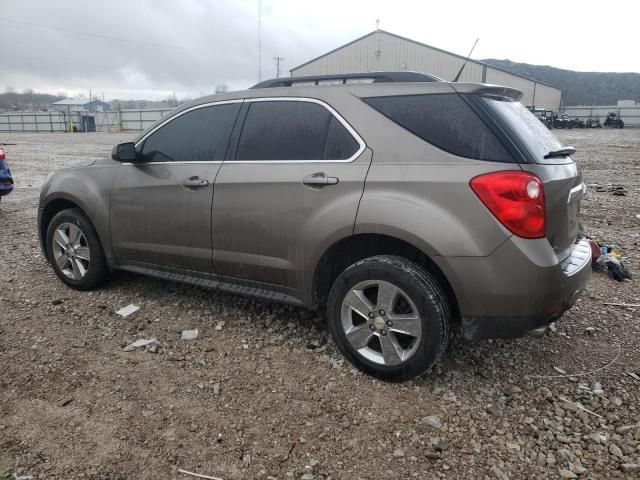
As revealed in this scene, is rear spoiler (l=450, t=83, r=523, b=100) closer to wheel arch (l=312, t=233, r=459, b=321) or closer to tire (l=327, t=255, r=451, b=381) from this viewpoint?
wheel arch (l=312, t=233, r=459, b=321)

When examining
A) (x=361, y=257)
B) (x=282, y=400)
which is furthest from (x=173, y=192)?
(x=282, y=400)

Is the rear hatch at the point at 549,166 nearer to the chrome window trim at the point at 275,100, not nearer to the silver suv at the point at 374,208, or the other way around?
the silver suv at the point at 374,208

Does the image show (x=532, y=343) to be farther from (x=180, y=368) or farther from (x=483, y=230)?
(x=180, y=368)

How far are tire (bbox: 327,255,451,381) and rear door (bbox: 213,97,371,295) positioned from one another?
0.29m

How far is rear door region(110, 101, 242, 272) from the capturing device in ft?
12.0

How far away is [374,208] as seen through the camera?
2910mm

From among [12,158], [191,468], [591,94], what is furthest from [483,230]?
[591,94]

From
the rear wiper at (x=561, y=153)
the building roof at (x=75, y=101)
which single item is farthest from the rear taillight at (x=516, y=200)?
the building roof at (x=75, y=101)

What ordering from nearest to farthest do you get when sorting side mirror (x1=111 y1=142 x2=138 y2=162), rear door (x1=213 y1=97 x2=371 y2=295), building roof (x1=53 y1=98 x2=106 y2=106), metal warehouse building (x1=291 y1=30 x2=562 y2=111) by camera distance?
1. rear door (x1=213 y1=97 x2=371 y2=295)
2. side mirror (x1=111 y1=142 x2=138 y2=162)
3. metal warehouse building (x1=291 y1=30 x2=562 y2=111)
4. building roof (x1=53 y1=98 x2=106 y2=106)

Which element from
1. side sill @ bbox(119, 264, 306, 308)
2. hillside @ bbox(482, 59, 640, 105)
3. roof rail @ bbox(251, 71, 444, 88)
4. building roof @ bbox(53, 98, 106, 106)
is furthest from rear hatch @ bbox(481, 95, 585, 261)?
hillside @ bbox(482, 59, 640, 105)

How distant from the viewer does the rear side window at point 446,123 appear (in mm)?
2738

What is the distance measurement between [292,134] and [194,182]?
82 cm

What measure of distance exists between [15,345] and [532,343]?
11.8ft

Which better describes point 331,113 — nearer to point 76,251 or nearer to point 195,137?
point 195,137
